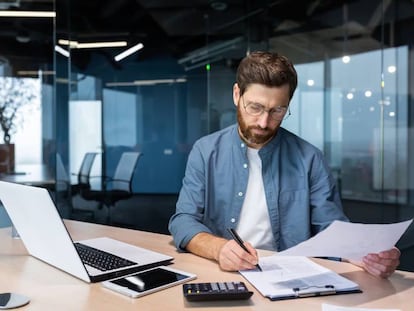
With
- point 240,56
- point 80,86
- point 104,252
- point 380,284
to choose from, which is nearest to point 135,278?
point 104,252

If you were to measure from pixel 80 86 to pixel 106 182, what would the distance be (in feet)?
4.20

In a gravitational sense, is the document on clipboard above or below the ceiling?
below

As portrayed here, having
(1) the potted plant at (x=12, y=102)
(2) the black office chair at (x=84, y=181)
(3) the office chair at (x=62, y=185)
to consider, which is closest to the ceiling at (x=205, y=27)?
(1) the potted plant at (x=12, y=102)

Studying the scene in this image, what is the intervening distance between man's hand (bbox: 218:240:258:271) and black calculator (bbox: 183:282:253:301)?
16cm

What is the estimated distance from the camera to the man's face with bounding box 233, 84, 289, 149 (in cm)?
152

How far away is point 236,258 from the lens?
126cm

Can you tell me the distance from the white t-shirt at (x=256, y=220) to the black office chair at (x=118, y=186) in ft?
13.6

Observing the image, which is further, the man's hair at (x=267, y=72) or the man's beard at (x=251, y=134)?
the man's beard at (x=251, y=134)

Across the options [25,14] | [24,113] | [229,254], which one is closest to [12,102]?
[24,113]

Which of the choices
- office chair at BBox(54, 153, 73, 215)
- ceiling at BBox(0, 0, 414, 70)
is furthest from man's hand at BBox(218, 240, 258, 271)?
office chair at BBox(54, 153, 73, 215)

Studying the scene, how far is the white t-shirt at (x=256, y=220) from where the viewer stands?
65.4 inches

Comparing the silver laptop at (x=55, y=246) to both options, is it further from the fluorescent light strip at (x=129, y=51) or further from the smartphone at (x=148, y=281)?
the fluorescent light strip at (x=129, y=51)

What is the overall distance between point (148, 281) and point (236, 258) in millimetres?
259

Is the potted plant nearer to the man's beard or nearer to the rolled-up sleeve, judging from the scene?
the rolled-up sleeve
